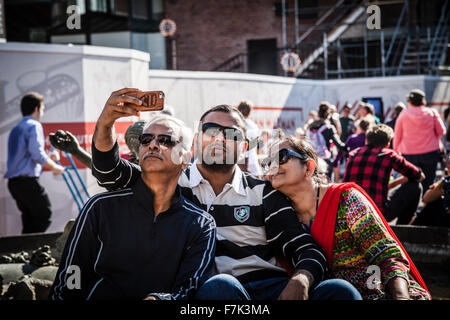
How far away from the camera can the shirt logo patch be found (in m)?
3.17

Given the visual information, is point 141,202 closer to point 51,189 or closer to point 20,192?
point 20,192

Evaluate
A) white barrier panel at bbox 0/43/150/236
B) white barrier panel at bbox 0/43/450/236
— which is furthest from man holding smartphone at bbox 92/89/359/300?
white barrier panel at bbox 0/43/150/236

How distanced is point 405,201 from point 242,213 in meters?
3.49

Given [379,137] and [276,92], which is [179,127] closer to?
[379,137]

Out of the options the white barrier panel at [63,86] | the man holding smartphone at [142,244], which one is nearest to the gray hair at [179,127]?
the man holding smartphone at [142,244]

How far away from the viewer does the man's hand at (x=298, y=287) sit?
265cm

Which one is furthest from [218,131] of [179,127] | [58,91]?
[58,91]

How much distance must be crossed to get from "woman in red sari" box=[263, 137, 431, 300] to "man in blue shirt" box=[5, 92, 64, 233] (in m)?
3.67

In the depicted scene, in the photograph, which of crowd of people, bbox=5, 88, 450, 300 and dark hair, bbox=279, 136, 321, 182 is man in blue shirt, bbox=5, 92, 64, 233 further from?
dark hair, bbox=279, 136, 321, 182

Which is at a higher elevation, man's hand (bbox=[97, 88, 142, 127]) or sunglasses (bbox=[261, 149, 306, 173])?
man's hand (bbox=[97, 88, 142, 127])

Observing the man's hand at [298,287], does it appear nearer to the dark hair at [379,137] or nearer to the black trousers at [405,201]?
the dark hair at [379,137]

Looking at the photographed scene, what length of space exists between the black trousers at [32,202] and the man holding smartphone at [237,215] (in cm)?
338

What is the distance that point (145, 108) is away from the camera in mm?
2770
